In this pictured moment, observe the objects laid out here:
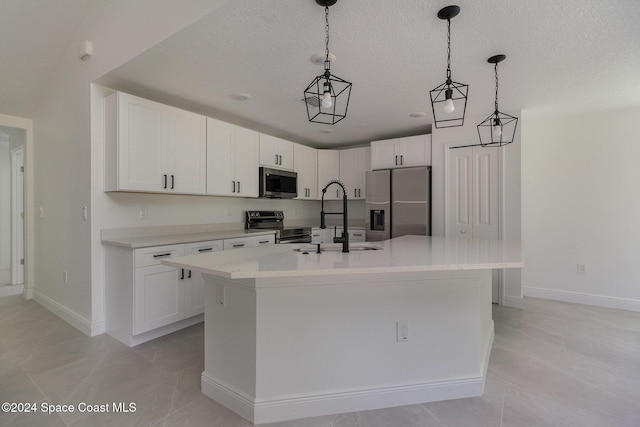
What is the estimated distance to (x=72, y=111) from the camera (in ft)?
10.0

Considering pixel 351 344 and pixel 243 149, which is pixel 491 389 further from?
pixel 243 149

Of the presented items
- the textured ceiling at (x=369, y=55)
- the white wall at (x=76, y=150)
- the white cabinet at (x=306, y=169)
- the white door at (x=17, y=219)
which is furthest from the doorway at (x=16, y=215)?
the white cabinet at (x=306, y=169)

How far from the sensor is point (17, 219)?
14.6ft

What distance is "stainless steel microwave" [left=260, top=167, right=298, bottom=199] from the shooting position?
410 centimetres

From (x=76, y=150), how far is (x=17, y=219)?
260cm

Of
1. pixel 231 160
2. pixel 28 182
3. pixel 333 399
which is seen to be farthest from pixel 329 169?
pixel 28 182

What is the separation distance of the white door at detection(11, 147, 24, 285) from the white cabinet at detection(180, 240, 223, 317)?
326 cm

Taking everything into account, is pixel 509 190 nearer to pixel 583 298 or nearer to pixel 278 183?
pixel 583 298

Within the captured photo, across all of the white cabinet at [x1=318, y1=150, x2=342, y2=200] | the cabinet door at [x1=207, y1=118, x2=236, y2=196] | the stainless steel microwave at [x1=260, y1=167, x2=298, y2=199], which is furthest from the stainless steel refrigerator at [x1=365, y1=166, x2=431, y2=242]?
the cabinet door at [x1=207, y1=118, x2=236, y2=196]

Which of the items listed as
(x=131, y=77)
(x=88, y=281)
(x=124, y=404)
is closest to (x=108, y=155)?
(x=131, y=77)

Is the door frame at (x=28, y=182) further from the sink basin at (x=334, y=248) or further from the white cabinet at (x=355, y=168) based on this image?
the white cabinet at (x=355, y=168)

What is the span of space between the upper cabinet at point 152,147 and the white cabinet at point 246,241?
66 centimetres

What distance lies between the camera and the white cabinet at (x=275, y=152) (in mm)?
4152

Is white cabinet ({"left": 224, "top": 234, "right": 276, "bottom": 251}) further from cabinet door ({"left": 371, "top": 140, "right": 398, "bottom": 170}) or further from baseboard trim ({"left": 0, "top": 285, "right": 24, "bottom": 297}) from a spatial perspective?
baseboard trim ({"left": 0, "top": 285, "right": 24, "bottom": 297})
